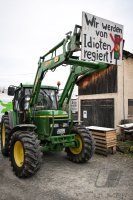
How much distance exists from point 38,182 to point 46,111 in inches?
85.4

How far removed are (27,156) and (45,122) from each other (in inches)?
58.7

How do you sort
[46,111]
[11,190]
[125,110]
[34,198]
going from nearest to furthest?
[34,198]
[11,190]
[46,111]
[125,110]

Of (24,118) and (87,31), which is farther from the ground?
(87,31)

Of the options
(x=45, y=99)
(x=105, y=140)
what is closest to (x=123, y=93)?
(x=105, y=140)

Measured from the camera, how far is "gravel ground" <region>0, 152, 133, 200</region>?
4717 millimetres

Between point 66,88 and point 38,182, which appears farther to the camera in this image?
point 66,88

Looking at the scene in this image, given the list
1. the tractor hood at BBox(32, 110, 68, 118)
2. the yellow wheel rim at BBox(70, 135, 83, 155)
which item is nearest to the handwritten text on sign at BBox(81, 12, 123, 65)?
the tractor hood at BBox(32, 110, 68, 118)

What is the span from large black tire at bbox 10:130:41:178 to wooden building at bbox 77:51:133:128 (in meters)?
7.62

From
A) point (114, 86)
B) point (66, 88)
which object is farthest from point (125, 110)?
point (66, 88)

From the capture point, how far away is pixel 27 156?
5418 millimetres

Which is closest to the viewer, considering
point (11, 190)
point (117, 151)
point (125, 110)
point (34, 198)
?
point (34, 198)

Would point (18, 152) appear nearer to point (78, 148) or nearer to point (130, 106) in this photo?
point (78, 148)

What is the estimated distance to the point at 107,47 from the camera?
18.9 feet

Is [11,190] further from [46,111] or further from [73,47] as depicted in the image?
[73,47]
